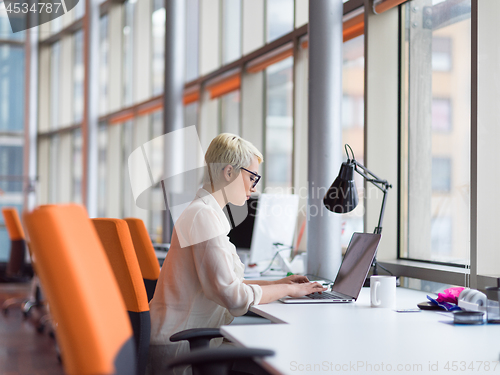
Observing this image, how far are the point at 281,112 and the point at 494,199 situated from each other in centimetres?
240

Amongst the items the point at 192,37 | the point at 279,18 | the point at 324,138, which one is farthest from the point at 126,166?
Answer: the point at 324,138

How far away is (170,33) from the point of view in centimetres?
543

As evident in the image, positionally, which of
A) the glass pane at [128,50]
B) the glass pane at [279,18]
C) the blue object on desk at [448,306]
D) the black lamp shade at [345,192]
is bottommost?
the blue object on desk at [448,306]

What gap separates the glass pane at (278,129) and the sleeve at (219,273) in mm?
2655

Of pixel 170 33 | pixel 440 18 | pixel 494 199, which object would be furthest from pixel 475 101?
pixel 170 33

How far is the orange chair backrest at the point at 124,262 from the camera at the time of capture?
66.4 inches

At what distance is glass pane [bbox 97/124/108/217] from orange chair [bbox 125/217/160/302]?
5.70 m

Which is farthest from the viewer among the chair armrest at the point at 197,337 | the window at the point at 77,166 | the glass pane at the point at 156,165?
the window at the point at 77,166

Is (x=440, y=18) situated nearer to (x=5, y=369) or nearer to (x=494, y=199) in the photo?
(x=494, y=199)

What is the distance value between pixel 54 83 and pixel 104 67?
1.75 meters

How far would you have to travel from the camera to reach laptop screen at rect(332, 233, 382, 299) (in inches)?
75.1

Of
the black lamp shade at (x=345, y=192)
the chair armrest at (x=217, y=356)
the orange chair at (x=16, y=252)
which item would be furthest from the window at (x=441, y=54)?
the orange chair at (x=16, y=252)

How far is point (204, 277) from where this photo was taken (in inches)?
66.5

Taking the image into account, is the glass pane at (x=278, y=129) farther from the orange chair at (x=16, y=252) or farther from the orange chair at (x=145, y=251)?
the orange chair at (x=16, y=252)
